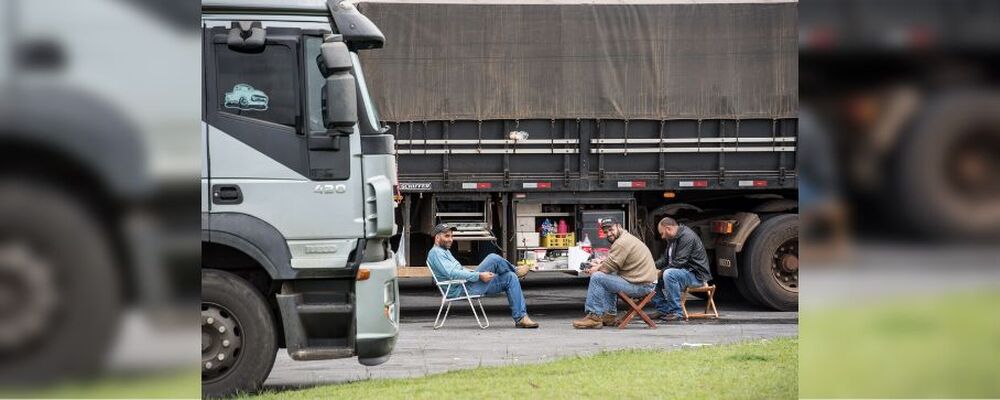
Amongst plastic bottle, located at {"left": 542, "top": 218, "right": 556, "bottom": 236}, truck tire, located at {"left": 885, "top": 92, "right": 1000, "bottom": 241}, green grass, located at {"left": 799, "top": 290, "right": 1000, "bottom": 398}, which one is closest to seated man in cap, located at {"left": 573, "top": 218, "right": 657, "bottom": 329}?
plastic bottle, located at {"left": 542, "top": 218, "right": 556, "bottom": 236}

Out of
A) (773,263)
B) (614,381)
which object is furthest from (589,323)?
(614,381)

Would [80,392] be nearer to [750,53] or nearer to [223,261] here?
[223,261]

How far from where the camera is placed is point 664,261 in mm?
13992

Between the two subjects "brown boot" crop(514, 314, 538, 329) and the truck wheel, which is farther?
"brown boot" crop(514, 314, 538, 329)

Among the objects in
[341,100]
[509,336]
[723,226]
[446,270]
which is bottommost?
[509,336]

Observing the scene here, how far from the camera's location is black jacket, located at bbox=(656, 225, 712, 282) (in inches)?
532

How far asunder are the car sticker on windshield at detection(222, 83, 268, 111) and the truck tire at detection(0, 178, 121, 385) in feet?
15.7

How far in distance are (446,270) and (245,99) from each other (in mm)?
5463

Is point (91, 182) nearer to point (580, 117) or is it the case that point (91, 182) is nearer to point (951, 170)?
point (951, 170)

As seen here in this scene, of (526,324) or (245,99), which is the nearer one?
(245,99)

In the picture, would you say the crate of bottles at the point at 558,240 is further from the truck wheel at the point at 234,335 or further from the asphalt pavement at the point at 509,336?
the truck wheel at the point at 234,335

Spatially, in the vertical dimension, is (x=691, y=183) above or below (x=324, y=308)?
above

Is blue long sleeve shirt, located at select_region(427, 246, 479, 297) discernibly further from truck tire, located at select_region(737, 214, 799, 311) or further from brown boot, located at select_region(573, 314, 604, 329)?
truck tire, located at select_region(737, 214, 799, 311)

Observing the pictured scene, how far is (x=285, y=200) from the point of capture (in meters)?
7.54
